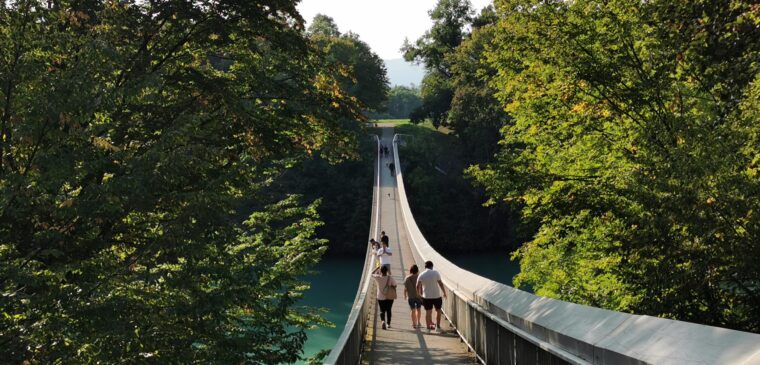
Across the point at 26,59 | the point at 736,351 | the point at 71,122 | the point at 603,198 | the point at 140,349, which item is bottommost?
the point at 140,349

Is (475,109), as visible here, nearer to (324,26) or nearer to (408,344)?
(408,344)

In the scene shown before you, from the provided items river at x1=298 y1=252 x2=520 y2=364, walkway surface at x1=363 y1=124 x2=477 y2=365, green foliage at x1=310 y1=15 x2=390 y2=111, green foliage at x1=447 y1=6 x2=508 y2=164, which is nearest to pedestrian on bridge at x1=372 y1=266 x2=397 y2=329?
walkway surface at x1=363 y1=124 x2=477 y2=365

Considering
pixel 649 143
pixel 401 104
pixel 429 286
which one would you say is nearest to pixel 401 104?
pixel 401 104

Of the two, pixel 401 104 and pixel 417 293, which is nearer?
pixel 417 293

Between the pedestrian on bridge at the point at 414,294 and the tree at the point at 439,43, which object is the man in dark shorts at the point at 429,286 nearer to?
the pedestrian on bridge at the point at 414,294

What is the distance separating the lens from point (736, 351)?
115 inches

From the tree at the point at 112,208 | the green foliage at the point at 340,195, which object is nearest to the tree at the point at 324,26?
the green foliage at the point at 340,195

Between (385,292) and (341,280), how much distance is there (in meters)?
36.6

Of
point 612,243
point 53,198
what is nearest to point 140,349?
point 53,198

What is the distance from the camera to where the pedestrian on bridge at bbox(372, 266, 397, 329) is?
1191cm

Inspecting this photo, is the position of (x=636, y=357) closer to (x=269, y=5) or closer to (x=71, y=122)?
(x=71, y=122)

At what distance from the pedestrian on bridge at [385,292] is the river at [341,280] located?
53.6 ft

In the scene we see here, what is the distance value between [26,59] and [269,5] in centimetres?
481

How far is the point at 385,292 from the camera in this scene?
1199 centimetres
